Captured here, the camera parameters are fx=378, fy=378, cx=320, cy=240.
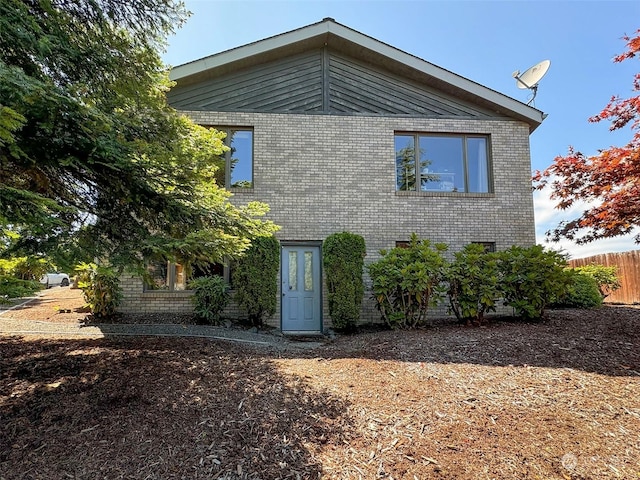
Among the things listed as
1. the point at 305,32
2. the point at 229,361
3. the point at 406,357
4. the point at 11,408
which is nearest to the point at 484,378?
the point at 406,357

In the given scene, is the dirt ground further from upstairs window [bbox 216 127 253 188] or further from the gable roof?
the gable roof

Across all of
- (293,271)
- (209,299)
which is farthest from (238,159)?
(209,299)

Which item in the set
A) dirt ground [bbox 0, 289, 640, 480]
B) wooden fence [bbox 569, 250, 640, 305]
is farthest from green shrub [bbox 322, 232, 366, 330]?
wooden fence [bbox 569, 250, 640, 305]

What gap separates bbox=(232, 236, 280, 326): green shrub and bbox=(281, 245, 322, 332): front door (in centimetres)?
86

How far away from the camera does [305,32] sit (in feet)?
30.3

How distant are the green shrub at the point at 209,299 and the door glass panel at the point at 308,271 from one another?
1948 millimetres

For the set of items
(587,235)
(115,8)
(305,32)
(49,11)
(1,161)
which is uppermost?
(305,32)

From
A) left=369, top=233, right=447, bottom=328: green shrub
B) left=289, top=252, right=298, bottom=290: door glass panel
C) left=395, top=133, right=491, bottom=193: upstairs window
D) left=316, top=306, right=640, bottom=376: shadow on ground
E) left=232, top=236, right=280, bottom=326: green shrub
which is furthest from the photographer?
left=395, top=133, right=491, bottom=193: upstairs window

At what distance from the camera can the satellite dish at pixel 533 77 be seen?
10.7 m

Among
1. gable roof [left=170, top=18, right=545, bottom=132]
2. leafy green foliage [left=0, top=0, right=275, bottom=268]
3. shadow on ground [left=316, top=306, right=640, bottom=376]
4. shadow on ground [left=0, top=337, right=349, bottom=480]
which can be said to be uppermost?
gable roof [left=170, top=18, right=545, bottom=132]

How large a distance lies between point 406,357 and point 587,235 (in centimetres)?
507

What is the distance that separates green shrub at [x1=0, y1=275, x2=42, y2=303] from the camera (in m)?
3.71

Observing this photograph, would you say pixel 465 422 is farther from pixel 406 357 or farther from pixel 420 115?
pixel 420 115

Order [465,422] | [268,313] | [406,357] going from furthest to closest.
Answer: [268,313], [406,357], [465,422]
